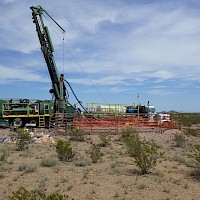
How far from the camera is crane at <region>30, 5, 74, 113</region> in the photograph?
29.6 meters

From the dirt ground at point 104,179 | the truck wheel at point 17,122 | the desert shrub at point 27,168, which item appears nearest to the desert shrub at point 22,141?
the dirt ground at point 104,179

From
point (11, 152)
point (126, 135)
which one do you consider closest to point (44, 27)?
point (126, 135)

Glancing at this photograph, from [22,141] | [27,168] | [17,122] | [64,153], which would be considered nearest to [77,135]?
[22,141]

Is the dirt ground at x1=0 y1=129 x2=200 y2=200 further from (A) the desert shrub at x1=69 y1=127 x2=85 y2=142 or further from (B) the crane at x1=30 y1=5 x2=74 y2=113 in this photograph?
(B) the crane at x1=30 y1=5 x2=74 y2=113

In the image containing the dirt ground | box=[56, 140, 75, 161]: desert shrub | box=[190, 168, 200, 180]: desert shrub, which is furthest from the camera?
box=[56, 140, 75, 161]: desert shrub

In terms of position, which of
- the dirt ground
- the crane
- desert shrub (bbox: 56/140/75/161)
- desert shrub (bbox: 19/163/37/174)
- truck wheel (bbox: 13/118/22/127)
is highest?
the crane

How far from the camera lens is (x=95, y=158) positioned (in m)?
13.0

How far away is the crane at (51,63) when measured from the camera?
29.6 meters

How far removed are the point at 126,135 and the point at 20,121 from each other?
11.5 metres

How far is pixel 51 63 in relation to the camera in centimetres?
3005

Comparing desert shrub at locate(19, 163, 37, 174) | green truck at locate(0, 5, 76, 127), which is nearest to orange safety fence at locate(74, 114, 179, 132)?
green truck at locate(0, 5, 76, 127)

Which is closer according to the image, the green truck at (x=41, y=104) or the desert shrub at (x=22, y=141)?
the desert shrub at (x=22, y=141)

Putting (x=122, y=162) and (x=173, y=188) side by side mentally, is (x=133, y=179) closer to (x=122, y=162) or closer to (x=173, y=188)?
(x=173, y=188)

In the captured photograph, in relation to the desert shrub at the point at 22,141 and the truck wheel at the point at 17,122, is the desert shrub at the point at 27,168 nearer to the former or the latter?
the desert shrub at the point at 22,141
